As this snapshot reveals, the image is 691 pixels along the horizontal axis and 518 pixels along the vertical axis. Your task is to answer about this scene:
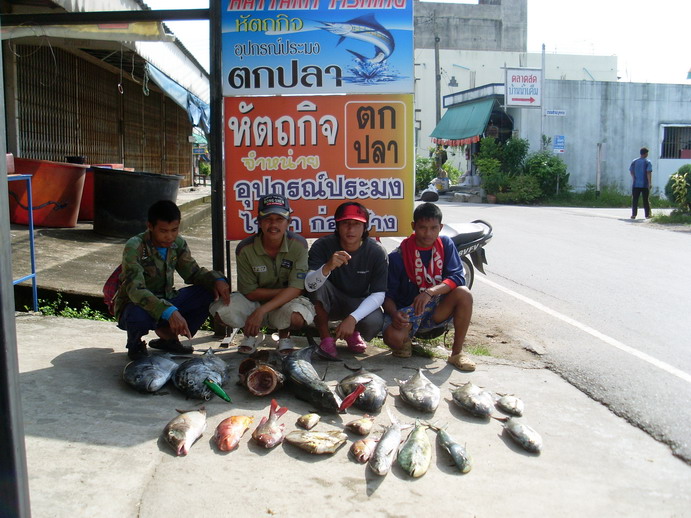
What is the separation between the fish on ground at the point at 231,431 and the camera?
3.26 m

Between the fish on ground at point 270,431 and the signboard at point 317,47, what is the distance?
2881 mm

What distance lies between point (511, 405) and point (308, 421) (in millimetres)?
1252

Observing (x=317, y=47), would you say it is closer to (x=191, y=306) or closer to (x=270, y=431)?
(x=191, y=306)

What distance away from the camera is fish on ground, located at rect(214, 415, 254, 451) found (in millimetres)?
3258

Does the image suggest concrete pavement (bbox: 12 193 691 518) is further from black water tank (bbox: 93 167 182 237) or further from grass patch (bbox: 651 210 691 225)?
grass patch (bbox: 651 210 691 225)

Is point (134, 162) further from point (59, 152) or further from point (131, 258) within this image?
point (131, 258)

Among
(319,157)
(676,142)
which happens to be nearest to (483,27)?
(676,142)

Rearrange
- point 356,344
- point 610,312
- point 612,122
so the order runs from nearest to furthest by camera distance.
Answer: point 356,344 → point 610,312 → point 612,122

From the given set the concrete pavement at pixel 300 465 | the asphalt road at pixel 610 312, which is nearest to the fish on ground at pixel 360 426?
the concrete pavement at pixel 300 465

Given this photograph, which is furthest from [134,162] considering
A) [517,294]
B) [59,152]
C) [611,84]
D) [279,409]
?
[611,84]

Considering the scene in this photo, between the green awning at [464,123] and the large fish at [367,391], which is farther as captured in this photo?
the green awning at [464,123]

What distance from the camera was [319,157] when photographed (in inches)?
216

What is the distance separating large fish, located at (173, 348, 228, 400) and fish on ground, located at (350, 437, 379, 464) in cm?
105

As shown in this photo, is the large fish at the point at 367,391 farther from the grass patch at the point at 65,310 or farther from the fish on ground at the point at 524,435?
the grass patch at the point at 65,310
